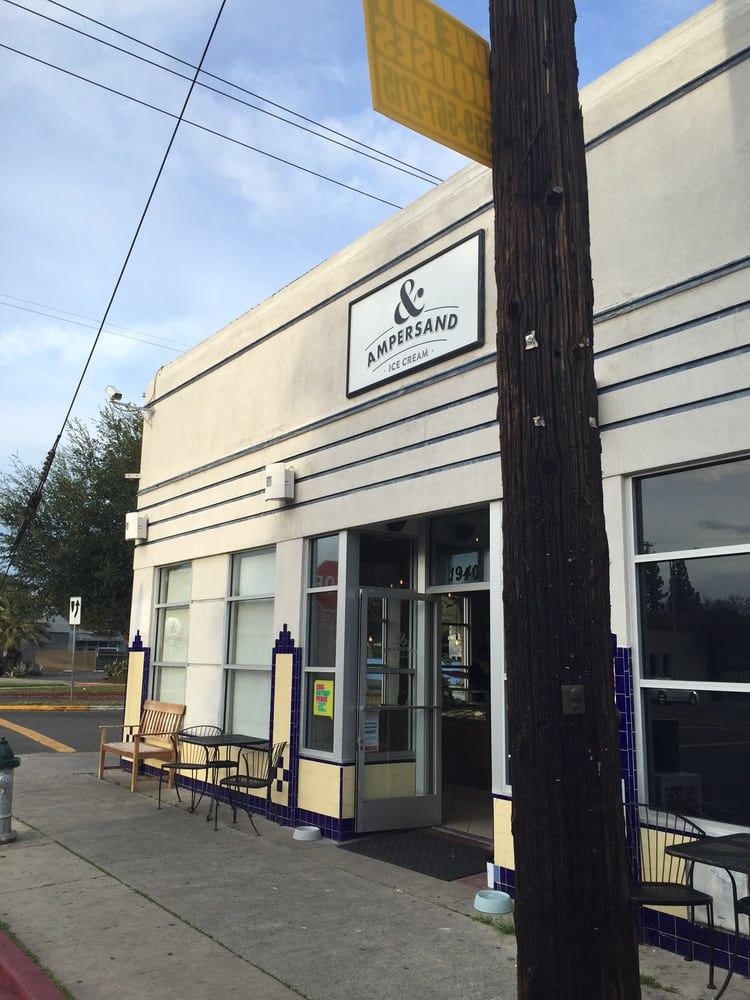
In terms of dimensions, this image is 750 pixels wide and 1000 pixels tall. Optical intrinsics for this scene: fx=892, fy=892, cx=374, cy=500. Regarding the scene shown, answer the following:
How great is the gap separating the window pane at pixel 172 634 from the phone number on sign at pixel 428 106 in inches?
367

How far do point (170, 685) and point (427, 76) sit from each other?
10.1m

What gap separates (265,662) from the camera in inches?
398

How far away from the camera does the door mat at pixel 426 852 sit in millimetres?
7250

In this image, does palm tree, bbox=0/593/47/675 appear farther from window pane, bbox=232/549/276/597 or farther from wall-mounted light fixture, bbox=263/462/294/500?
wall-mounted light fixture, bbox=263/462/294/500

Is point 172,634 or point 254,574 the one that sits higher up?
point 254,574

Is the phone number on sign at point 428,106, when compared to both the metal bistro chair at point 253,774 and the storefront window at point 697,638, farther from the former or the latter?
the metal bistro chair at point 253,774

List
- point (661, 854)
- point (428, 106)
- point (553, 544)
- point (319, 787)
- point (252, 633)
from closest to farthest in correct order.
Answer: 1. point (553, 544)
2. point (428, 106)
3. point (661, 854)
4. point (319, 787)
5. point (252, 633)

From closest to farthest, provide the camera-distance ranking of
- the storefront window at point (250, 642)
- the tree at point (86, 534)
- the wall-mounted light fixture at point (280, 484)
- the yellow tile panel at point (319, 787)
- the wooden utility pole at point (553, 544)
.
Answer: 1. the wooden utility pole at point (553, 544)
2. the yellow tile panel at point (319, 787)
3. the wall-mounted light fixture at point (280, 484)
4. the storefront window at point (250, 642)
5. the tree at point (86, 534)

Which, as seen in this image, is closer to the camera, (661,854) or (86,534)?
(661,854)

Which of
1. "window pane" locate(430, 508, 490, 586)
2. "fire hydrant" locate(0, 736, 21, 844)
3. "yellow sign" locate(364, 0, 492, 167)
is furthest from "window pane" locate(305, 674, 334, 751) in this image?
"yellow sign" locate(364, 0, 492, 167)

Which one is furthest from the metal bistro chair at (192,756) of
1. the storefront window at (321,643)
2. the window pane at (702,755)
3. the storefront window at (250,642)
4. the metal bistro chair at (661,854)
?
the window pane at (702,755)

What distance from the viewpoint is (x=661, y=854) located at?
547cm

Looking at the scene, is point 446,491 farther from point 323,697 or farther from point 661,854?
point 661,854

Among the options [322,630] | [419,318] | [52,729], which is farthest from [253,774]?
[52,729]
